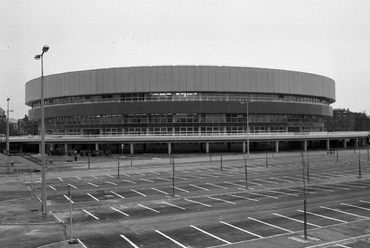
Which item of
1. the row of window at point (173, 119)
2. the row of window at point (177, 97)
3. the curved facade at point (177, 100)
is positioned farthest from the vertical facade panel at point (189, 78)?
the row of window at point (173, 119)

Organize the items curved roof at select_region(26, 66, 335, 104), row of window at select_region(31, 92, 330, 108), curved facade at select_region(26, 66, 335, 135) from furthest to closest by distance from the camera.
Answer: row of window at select_region(31, 92, 330, 108) → curved roof at select_region(26, 66, 335, 104) → curved facade at select_region(26, 66, 335, 135)

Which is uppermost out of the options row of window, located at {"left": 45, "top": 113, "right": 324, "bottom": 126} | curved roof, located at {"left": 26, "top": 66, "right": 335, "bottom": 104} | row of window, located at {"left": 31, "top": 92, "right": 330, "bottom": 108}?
curved roof, located at {"left": 26, "top": 66, "right": 335, "bottom": 104}

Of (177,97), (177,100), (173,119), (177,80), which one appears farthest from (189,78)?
(173,119)

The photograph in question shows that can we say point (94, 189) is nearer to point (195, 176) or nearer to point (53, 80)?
point (195, 176)

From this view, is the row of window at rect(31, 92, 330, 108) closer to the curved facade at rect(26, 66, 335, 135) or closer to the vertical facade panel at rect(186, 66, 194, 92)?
the curved facade at rect(26, 66, 335, 135)

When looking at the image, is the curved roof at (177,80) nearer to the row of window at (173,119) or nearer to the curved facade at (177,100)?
the curved facade at (177,100)

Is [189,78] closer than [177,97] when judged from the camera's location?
Yes

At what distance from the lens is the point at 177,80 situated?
97.2 m

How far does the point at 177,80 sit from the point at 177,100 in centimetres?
517

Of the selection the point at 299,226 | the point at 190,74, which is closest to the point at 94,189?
the point at 299,226

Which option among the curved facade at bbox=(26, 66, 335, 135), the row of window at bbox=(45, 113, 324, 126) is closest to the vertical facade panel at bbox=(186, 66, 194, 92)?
the curved facade at bbox=(26, 66, 335, 135)

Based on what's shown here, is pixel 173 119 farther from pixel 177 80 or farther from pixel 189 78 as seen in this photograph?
pixel 189 78

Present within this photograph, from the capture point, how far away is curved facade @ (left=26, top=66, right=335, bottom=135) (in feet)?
318

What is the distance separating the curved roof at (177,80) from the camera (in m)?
97.2
